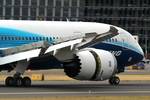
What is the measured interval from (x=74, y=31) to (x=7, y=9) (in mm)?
93676

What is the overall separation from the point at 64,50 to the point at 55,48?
21.0 inches

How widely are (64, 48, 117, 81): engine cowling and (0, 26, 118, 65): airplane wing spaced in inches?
20.4

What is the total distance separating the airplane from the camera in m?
29.8

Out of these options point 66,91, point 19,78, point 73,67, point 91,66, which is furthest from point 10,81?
point 91,66

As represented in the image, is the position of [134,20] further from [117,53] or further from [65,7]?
[117,53]

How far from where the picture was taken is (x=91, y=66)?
2980 cm

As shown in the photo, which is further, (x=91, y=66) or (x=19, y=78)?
(x=19, y=78)

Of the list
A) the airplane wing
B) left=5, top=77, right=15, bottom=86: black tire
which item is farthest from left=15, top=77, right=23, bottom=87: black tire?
the airplane wing

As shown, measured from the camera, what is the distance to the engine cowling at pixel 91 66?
29750mm

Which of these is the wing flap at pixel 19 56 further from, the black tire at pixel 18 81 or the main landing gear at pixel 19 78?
the black tire at pixel 18 81

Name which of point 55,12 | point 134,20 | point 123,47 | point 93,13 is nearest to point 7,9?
point 55,12

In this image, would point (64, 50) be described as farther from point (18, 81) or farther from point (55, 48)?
point (18, 81)

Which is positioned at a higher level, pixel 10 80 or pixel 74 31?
pixel 74 31

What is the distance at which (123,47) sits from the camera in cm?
3647
